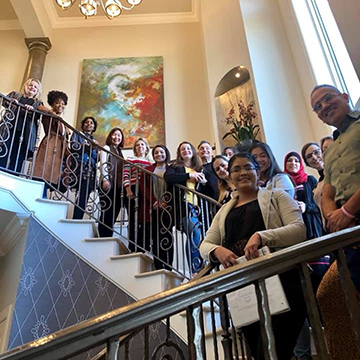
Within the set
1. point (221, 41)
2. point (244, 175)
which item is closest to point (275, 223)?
point (244, 175)

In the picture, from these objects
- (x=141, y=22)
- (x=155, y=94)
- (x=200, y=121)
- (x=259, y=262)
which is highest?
(x=141, y=22)

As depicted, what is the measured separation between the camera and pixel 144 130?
261 inches

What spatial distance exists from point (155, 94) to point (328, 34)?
347cm

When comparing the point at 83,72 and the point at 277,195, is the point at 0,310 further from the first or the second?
the point at 83,72

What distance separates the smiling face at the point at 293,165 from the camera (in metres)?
2.79

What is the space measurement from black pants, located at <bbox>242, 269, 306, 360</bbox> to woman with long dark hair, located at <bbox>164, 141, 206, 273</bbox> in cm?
198

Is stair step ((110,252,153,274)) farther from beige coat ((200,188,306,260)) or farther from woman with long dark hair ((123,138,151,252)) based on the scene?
beige coat ((200,188,306,260))

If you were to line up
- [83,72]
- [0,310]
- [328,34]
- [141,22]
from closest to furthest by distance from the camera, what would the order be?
[0,310] < [328,34] < [83,72] < [141,22]

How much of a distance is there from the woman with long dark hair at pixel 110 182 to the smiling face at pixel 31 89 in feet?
3.22

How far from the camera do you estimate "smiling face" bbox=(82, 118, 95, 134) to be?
166 inches

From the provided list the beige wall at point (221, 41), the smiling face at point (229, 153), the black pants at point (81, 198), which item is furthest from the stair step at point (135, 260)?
the beige wall at point (221, 41)

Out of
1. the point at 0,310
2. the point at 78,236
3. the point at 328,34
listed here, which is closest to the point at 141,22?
the point at 328,34

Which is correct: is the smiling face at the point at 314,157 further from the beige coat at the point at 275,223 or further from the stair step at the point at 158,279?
the stair step at the point at 158,279

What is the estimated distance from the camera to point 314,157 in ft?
8.87
